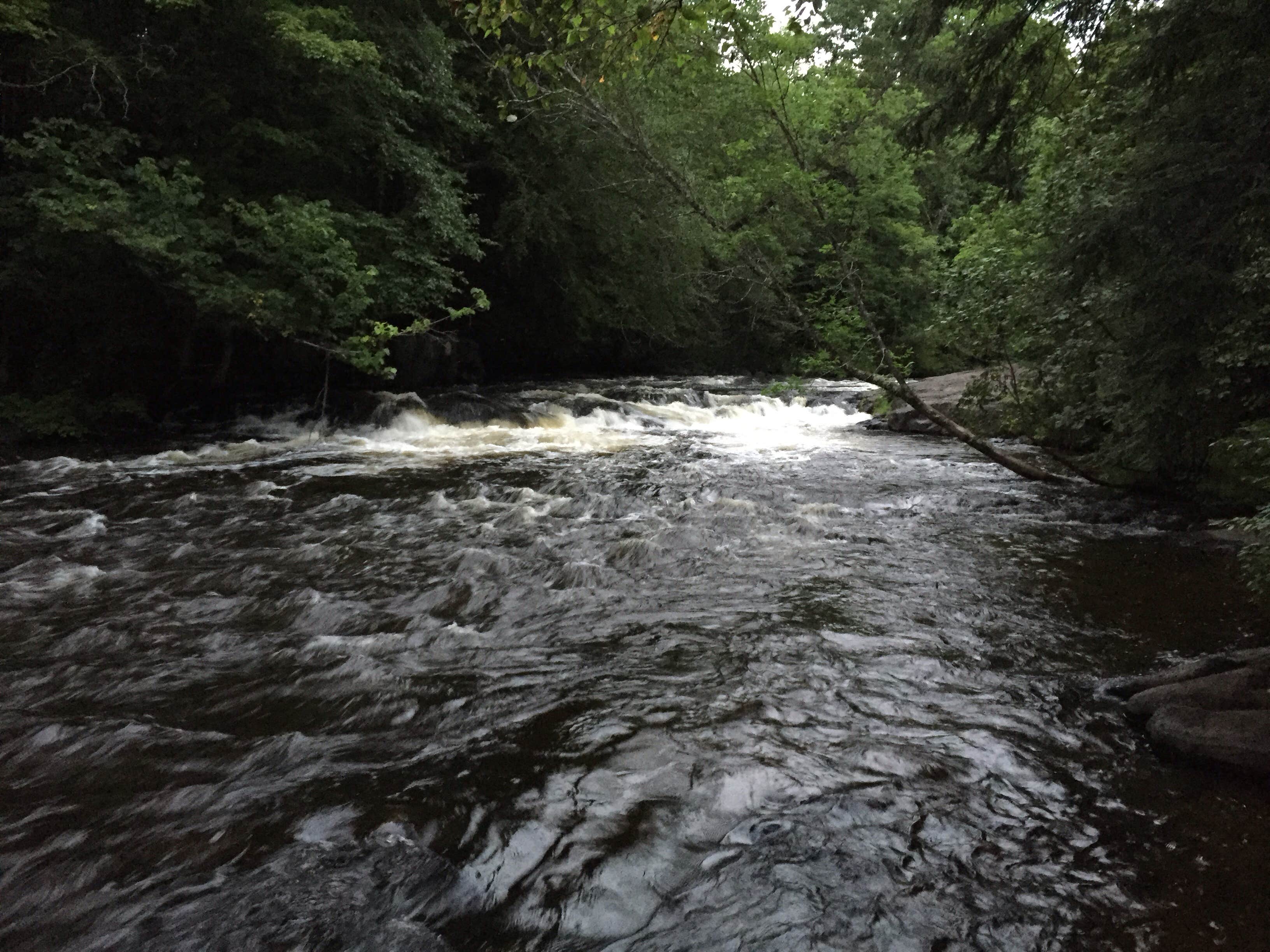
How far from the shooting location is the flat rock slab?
3.17 meters

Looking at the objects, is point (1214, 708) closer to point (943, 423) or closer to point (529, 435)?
point (943, 423)

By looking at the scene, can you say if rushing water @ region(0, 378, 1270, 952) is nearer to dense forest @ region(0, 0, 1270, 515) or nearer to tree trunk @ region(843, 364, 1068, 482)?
tree trunk @ region(843, 364, 1068, 482)

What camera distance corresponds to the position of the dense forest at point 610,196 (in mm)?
5363

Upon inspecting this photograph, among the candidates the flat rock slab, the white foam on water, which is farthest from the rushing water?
the white foam on water

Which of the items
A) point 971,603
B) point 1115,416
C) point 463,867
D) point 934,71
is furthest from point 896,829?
point 934,71

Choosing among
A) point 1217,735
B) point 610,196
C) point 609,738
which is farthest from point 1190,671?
point 610,196

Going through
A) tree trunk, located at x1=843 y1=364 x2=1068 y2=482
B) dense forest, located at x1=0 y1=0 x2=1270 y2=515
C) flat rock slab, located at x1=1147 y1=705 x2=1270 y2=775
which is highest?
dense forest, located at x1=0 y1=0 x2=1270 y2=515

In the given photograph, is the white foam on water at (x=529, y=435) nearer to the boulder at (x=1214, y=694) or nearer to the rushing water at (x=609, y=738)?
the rushing water at (x=609, y=738)

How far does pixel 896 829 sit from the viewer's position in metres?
3.00

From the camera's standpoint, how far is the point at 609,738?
3668 mm

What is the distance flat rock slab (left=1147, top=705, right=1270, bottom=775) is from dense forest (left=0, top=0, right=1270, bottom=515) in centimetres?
168

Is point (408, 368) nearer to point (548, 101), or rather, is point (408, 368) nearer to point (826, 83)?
point (548, 101)

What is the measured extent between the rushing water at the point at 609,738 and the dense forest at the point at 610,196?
183 cm

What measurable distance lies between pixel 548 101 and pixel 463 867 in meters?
15.4
